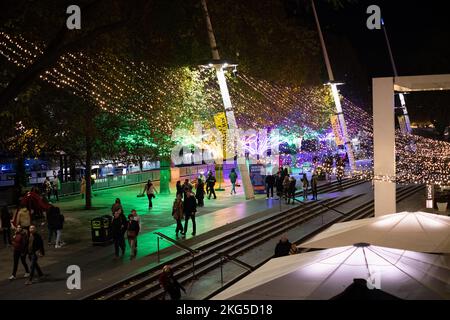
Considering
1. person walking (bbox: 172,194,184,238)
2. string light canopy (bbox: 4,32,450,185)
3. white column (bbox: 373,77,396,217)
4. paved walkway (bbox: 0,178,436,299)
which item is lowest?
paved walkway (bbox: 0,178,436,299)

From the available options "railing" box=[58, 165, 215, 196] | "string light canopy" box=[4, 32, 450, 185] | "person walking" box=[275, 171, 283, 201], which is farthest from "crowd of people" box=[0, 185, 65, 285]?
"person walking" box=[275, 171, 283, 201]

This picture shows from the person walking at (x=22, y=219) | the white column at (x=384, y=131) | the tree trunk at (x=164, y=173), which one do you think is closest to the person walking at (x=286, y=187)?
the tree trunk at (x=164, y=173)

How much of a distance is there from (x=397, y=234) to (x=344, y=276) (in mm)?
3844

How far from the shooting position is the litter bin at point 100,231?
14688 millimetres

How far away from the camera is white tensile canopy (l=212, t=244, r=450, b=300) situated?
6.11 meters

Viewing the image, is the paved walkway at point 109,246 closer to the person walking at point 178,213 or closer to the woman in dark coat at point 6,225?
the person walking at point 178,213

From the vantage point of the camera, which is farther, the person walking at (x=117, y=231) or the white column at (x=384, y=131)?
the white column at (x=384, y=131)

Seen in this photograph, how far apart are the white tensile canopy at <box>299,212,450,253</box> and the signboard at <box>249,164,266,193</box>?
15.0 metres

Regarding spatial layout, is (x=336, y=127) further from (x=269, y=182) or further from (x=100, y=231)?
(x=100, y=231)

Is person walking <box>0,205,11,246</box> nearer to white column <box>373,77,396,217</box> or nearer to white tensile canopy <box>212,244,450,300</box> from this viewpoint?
white tensile canopy <box>212,244,450,300</box>

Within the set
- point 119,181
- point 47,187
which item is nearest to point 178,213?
point 47,187

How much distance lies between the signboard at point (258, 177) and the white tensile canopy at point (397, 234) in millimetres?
14983

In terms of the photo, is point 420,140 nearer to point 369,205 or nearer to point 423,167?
point 423,167

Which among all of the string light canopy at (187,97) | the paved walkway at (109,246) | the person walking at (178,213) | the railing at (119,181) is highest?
the string light canopy at (187,97)
